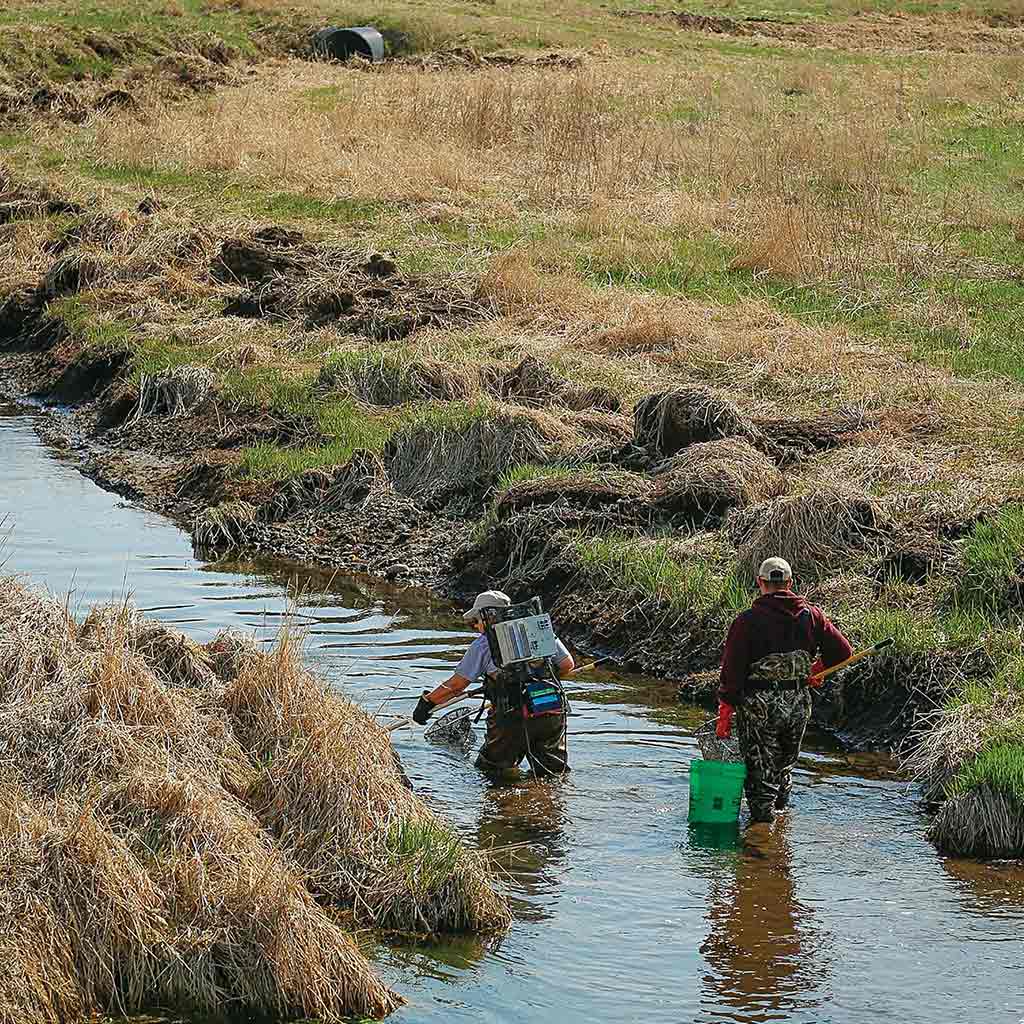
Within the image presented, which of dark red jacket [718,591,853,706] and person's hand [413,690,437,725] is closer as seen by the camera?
dark red jacket [718,591,853,706]

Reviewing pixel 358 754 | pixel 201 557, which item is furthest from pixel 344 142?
pixel 358 754

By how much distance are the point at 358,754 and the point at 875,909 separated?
275cm

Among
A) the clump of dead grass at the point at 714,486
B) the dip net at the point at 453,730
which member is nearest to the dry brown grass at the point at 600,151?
the clump of dead grass at the point at 714,486

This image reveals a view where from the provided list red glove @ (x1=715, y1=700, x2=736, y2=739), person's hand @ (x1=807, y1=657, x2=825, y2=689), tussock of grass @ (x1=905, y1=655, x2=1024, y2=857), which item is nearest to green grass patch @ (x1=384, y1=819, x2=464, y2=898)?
red glove @ (x1=715, y1=700, x2=736, y2=739)

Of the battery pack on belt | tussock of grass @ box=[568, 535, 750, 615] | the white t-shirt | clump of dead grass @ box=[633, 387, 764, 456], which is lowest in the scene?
the battery pack on belt

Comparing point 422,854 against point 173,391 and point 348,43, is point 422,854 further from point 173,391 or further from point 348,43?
point 348,43

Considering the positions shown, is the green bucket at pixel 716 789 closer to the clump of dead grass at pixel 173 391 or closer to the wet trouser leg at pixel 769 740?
the wet trouser leg at pixel 769 740

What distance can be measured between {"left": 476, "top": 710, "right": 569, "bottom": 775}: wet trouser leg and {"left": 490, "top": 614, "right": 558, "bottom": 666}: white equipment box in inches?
16.2

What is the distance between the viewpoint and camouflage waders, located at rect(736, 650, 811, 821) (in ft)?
33.7

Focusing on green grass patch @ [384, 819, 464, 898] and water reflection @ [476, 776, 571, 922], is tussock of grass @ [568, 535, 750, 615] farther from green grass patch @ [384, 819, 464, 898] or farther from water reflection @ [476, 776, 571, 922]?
green grass patch @ [384, 819, 464, 898]

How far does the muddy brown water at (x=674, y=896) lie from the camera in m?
8.02

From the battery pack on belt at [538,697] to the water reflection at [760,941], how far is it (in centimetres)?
143

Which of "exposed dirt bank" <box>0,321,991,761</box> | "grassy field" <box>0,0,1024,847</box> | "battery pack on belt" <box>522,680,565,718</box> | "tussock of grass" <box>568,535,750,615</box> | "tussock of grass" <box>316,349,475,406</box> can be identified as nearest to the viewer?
"battery pack on belt" <box>522,680,565,718</box>

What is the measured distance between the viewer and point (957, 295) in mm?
21750
